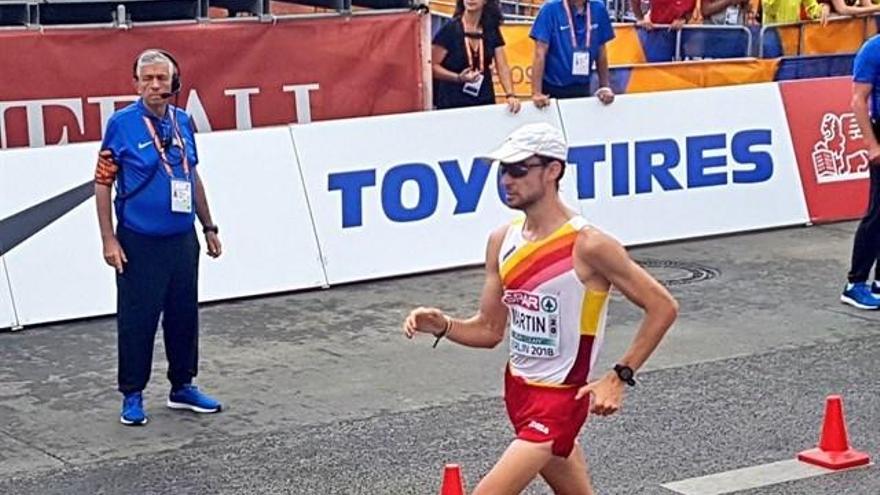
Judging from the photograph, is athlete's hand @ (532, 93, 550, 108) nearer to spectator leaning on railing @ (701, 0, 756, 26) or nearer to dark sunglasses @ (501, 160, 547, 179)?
spectator leaning on railing @ (701, 0, 756, 26)

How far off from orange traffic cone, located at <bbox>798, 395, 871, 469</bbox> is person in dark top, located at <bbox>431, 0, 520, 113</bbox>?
5.61 m

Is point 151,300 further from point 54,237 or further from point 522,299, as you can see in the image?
point 522,299

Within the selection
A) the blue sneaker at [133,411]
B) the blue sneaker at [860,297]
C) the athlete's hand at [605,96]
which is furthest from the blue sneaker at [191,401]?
the athlete's hand at [605,96]

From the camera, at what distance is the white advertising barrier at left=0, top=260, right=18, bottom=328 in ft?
36.1

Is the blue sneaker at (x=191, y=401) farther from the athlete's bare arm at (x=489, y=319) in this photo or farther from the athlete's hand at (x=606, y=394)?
the athlete's hand at (x=606, y=394)

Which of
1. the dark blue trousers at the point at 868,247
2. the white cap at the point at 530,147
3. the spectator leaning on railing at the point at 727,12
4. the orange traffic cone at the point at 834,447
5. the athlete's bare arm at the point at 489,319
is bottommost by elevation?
the orange traffic cone at the point at 834,447

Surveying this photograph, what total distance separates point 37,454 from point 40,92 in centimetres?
473

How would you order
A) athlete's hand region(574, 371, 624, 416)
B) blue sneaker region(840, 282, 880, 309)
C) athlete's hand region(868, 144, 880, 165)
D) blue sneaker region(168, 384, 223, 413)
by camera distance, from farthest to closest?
blue sneaker region(840, 282, 880, 309) → athlete's hand region(868, 144, 880, 165) → blue sneaker region(168, 384, 223, 413) → athlete's hand region(574, 371, 624, 416)

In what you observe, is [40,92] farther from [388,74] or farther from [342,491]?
[342,491]

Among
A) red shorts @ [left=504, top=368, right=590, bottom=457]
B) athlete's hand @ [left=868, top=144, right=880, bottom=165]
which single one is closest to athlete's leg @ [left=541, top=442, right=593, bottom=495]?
red shorts @ [left=504, top=368, right=590, bottom=457]

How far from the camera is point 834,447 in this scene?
8.16 meters

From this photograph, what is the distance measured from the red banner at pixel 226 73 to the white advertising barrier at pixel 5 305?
1712 millimetres

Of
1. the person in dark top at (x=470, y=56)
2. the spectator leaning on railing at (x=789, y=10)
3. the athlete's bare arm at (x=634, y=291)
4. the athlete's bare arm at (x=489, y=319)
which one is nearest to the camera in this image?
the athlete's bare arm at (x=634, y=291)

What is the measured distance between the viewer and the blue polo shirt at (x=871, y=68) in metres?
11.3
